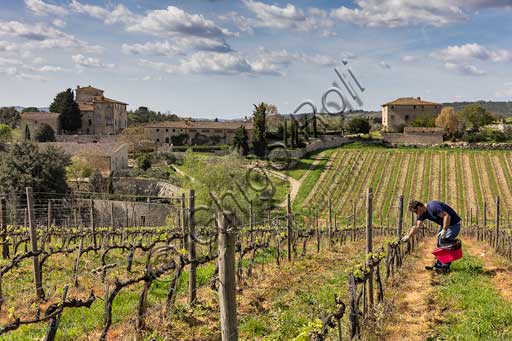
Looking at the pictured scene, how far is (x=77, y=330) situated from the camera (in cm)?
→ 598

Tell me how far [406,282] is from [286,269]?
9.13ft

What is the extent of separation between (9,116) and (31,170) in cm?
6015

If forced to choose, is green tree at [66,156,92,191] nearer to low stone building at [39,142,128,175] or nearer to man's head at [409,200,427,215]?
low stone building at [39,142,128,175]

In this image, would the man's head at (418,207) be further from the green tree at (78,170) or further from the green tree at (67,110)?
the green tree at (67,110)

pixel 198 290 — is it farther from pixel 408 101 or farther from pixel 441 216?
pixel 408 101

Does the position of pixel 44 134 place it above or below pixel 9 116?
below

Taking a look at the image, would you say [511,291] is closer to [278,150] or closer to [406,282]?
[406,282]

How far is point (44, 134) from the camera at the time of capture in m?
59.3

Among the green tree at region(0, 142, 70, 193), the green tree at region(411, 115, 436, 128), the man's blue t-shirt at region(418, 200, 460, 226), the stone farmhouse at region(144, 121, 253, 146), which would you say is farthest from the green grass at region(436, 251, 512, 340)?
the green tree at region(411, 115, 436, 128)

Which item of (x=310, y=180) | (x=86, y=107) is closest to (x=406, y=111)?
(x=310, y=180)

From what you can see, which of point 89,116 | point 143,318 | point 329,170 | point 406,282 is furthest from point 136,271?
point 89,116

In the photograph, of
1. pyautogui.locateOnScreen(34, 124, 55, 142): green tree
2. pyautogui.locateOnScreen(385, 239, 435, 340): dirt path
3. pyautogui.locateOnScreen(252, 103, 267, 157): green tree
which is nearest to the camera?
pyautogui.locateOnScreen(385, 239, 435, 340): dirt path

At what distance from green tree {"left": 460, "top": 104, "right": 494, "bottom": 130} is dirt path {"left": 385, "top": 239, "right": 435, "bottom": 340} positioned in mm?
70754

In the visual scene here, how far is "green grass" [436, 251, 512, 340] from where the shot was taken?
5.03 meters
